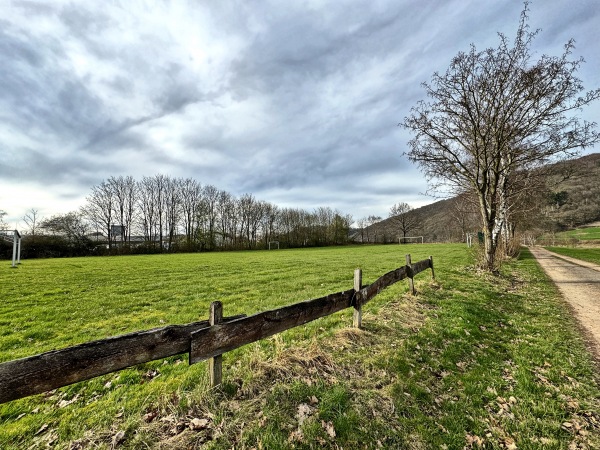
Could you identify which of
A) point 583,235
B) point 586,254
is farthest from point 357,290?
point 583,235

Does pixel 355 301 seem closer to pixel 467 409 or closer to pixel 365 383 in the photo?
pixel 365 383

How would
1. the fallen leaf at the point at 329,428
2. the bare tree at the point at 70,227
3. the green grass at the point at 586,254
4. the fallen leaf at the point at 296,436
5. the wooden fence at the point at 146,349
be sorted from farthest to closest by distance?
the bare tree at the point at 70,227 → the green grass at the point at 586,254 → the fallen leaf at the point at 329,428 → the fallen leaf at the point at 296,436 → the wooden fence at the point at 146,349

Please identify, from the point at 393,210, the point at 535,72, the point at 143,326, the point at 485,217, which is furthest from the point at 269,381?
the point at 393,210

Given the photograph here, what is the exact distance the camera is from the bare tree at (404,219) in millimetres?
79312

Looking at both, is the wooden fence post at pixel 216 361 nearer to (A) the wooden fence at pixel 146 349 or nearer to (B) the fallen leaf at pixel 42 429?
(A) the wooden fence at pixel 146 349

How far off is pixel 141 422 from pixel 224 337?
1.34 meters

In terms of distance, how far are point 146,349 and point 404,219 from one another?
8385 centimetres

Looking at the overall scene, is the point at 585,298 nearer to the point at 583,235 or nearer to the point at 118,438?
the point at 118,438

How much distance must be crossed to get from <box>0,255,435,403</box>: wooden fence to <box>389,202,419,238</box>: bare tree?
80926 mm

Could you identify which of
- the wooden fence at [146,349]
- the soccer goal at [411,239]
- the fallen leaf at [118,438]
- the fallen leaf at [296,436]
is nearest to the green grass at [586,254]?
the wooden fence at [146,349]

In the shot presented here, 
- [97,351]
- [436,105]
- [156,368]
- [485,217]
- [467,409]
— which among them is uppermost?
[436,105]

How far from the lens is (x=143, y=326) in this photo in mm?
7152

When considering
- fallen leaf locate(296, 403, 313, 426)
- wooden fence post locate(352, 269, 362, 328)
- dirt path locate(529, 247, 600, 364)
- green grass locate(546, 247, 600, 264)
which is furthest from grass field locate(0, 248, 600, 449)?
green grass locate(546, 247, 600, 264)

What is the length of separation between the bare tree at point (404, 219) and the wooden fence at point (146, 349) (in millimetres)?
80926
